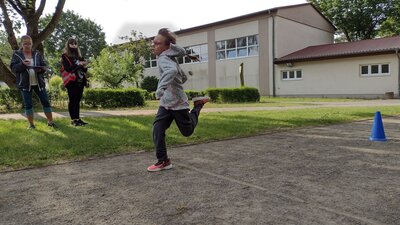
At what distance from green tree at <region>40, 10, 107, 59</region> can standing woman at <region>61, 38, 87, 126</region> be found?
61133 millimetres

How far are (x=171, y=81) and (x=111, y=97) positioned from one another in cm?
1099

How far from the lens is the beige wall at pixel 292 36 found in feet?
97.7

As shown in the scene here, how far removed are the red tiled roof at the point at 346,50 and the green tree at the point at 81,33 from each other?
4478 cm

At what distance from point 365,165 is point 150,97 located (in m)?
23.8

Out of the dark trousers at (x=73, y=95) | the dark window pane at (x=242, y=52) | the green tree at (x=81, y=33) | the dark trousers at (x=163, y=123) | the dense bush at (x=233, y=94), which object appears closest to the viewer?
the dark trousers at (x=163, y=123)

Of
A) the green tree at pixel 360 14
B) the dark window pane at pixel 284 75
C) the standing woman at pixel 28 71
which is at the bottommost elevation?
the standing woman at pixel 28 71

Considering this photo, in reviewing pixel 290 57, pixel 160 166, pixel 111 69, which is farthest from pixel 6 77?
pixel 290 57

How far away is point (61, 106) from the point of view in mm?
14578

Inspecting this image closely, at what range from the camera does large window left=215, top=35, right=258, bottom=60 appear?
3120cm

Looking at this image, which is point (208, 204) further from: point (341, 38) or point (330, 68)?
point (341, 38)

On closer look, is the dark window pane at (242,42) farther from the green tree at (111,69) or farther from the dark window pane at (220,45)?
the green tree at (111,69)

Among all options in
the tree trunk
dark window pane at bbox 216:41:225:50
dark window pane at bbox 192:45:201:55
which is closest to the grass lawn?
the tree trunk

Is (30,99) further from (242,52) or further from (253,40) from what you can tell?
(242,52)

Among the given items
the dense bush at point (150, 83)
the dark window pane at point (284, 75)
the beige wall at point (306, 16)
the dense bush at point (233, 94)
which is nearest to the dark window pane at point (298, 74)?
the dark window pane at point (284, 75)
